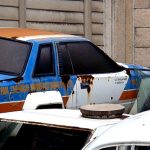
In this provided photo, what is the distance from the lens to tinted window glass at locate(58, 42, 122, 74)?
7371 millimetres

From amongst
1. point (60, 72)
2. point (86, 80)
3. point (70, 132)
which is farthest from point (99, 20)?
point (70, 132)

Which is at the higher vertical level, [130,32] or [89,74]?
[130,32]

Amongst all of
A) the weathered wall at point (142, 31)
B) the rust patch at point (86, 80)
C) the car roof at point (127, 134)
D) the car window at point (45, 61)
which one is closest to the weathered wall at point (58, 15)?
the weathered wall at point (142, 31)

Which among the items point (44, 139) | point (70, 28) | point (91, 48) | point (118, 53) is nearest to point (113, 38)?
point (118, 53)

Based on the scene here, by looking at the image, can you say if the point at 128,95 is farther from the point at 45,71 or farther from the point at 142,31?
the point at 142,31

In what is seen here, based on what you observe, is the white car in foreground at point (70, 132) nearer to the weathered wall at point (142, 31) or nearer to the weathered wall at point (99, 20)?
the weathered wall at point (99, 20)

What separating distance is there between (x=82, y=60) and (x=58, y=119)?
3538 millimetres

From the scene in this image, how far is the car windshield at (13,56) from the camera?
22.2 ft

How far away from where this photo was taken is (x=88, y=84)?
7539 millimetres

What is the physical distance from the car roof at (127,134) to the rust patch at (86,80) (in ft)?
12.8

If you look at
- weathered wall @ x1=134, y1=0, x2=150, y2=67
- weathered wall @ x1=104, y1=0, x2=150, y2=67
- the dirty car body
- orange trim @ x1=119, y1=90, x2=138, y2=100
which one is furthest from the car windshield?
weathered wall @ x1=134, y1=0, x2=150, y2=67

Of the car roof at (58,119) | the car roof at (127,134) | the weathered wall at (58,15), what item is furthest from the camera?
the weathered wall at (58,15)

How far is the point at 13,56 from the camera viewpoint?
22.7 ft

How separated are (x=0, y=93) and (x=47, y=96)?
0.80 metres
